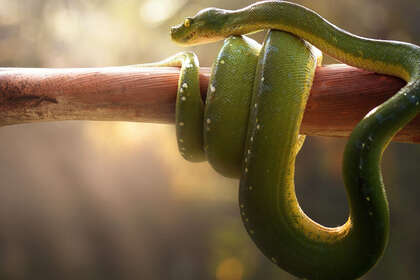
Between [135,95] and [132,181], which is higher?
[135,95]

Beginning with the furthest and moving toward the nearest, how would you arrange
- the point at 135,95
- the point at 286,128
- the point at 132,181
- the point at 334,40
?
the point at 132,181
the point at 135,95
the point at 334,40
the point at 286,128

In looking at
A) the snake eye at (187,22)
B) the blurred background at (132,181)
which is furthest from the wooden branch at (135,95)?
the blurred background at (132,181)

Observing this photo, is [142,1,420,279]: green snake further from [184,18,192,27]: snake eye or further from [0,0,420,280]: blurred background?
[0,0,420,280]: blurred background

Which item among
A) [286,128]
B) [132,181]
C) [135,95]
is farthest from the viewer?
[132,181]

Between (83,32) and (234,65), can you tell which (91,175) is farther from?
(234,65)

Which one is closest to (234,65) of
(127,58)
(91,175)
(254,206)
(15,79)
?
(254,206)

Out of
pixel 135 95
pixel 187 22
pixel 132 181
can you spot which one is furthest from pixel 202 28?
pixel 132 181

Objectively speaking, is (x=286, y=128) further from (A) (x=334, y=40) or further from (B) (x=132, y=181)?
(B) (x=132, y=181)
